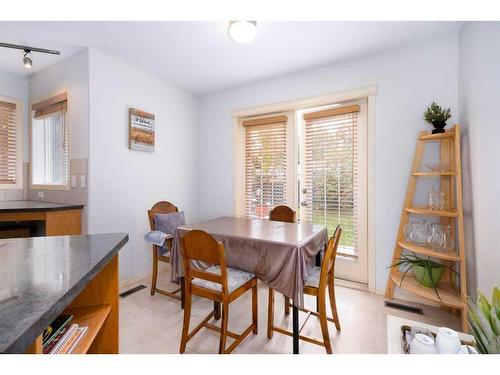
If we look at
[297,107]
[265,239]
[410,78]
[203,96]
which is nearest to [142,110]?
[203,96]

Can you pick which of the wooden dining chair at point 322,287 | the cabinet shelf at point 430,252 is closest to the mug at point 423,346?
the wooden dining chair at point 322,287

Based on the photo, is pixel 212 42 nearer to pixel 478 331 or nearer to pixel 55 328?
pixel 55 328

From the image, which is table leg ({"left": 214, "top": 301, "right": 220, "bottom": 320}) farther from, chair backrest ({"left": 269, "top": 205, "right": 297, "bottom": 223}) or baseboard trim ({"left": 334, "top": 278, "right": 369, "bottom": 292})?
baseboard trim ({"left": 334, "top": 278, "right": 369, "bottom": 292})

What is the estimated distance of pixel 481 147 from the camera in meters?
1.72

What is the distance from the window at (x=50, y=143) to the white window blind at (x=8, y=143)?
8.0 inches

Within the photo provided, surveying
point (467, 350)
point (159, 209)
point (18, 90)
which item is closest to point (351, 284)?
point (467, 350)

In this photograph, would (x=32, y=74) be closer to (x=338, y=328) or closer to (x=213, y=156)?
(x=213, y=156)

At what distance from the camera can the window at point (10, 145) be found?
2.96 meters

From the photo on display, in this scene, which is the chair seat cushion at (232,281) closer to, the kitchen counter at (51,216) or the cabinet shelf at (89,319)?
the cabinet shelf at (89,319)

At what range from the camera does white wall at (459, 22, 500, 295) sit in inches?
60.0

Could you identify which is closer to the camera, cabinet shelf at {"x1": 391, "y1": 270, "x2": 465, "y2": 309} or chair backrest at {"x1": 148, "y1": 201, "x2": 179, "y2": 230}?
cabinet shelf at {"x1": 391, "y1": 270, "x2": 465, "y2": 309}

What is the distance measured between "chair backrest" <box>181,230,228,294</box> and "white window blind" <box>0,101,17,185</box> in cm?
304

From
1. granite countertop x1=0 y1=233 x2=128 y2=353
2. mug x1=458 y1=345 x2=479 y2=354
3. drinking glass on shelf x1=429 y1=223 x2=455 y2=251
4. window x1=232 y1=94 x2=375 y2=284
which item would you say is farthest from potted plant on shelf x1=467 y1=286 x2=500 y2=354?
window x1=232 y1=94 x2=375 y2=284

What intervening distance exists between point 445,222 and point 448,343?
181cm
